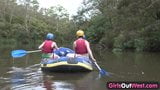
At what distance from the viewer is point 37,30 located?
74438 millimetres

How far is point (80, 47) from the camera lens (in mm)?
14258

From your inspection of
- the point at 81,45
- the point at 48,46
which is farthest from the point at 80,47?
the point at 48,46

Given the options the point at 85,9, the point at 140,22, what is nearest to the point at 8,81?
the point at 140,22

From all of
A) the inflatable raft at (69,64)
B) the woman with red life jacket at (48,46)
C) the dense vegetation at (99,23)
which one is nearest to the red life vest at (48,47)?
the woman with red life jacket at (48,46)

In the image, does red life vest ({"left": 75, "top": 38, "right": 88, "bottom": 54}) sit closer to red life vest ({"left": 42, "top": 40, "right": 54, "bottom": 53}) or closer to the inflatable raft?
the inflatable raft

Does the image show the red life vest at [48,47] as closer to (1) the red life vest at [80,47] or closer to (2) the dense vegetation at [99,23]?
(1) the red life vest at [80,47]

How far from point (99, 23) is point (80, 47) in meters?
40.5

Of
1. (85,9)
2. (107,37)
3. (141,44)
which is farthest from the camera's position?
(85,9)

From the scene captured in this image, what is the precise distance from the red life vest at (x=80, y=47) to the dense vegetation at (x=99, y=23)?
46.4 feet

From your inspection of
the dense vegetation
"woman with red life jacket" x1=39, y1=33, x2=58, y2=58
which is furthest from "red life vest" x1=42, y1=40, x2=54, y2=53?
the dense vegetation

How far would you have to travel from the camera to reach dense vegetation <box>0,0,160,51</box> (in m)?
31.9

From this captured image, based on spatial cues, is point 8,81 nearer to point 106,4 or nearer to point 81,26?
point 106,4

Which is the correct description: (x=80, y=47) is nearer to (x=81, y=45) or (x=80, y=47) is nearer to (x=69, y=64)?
(x=81, y=45)

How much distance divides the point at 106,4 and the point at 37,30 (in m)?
28.6
